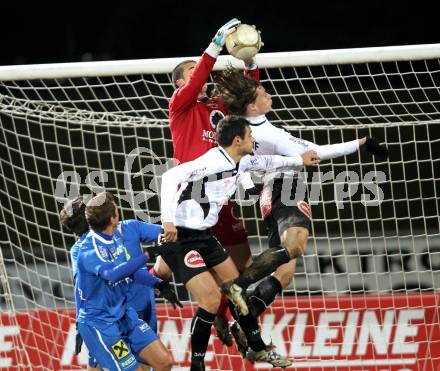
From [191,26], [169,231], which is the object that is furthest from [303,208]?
[191,26]

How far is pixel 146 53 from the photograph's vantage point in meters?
10.6

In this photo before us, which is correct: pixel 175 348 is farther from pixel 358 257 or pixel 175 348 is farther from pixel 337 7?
pixel 337 7

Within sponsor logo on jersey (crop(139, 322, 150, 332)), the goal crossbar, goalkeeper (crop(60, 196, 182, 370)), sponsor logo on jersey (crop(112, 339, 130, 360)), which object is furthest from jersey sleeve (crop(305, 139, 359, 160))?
sponsor logo on jersey (crop(112, 339, 130, 360))

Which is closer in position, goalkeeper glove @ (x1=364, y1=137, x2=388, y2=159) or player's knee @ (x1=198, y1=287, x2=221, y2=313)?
player's knee @ (x1=198, y1=287, x2=221, y2=313)

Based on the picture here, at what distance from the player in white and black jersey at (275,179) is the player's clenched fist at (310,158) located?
0.05 ft

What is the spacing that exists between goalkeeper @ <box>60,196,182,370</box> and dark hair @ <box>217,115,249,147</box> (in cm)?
72

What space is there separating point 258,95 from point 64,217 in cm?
138

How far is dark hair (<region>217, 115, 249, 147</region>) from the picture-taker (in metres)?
5.91

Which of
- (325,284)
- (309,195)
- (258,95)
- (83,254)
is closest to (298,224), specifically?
(258,95)

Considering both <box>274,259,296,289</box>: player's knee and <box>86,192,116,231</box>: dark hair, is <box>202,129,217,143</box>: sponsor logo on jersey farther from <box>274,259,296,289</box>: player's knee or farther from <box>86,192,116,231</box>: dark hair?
<box>274,259,296,289</box>: player's knee

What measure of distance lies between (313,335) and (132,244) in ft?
6.77

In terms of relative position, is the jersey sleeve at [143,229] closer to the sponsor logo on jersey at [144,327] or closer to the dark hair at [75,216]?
the dark hair at [75,216]

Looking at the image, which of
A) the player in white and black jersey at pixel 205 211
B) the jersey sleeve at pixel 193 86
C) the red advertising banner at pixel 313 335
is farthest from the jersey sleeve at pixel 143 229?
the red advertising banner at pixel 313 335

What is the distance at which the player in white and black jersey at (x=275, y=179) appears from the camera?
6125mm
